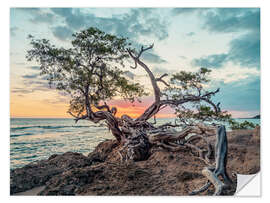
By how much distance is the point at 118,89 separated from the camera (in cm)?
514

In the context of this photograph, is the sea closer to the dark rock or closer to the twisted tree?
the dark rock

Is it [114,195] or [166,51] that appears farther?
[166,51]

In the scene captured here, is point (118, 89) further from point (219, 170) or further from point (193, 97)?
point (219, 170)

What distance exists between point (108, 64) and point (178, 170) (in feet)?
9.36

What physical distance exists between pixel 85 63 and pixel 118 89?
1014 mm

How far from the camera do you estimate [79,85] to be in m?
4.74

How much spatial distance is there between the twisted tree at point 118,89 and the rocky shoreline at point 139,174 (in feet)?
1.48

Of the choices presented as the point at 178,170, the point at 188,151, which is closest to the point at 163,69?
the point at 188,151

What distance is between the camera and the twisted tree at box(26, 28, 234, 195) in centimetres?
435

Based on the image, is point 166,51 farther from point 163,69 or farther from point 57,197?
point 57,197
